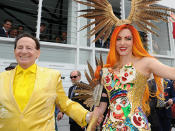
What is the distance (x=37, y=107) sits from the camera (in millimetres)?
1484

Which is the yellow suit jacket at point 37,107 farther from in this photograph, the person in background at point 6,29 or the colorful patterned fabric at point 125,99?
the person in background at point 6,29

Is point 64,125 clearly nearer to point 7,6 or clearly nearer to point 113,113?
point 113,113

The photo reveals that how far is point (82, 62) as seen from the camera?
6023 mm

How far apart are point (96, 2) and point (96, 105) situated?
1.14m

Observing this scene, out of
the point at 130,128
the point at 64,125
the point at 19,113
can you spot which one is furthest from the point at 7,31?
the point at 130,128

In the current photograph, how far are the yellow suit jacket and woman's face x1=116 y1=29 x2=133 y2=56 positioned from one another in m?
0.74

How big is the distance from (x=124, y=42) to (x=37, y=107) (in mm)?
1098

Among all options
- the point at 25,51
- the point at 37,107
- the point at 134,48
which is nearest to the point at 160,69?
the point at 134,48

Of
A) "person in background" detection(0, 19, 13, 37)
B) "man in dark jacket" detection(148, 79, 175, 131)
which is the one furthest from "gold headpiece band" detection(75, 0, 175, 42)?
"person in background" detection(0, 19, 13, 37)

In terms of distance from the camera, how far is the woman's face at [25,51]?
1.63 meters

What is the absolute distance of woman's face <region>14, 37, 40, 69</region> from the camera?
163cm

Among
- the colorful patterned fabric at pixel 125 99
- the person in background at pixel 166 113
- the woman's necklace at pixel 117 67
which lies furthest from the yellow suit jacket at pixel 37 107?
the person in background at pixel 166 113

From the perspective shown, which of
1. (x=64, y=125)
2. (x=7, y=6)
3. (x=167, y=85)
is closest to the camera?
(x=167, y=85)

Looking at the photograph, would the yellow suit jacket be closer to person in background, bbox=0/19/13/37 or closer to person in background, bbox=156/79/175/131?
person in background, bbox=156/79/175/131
